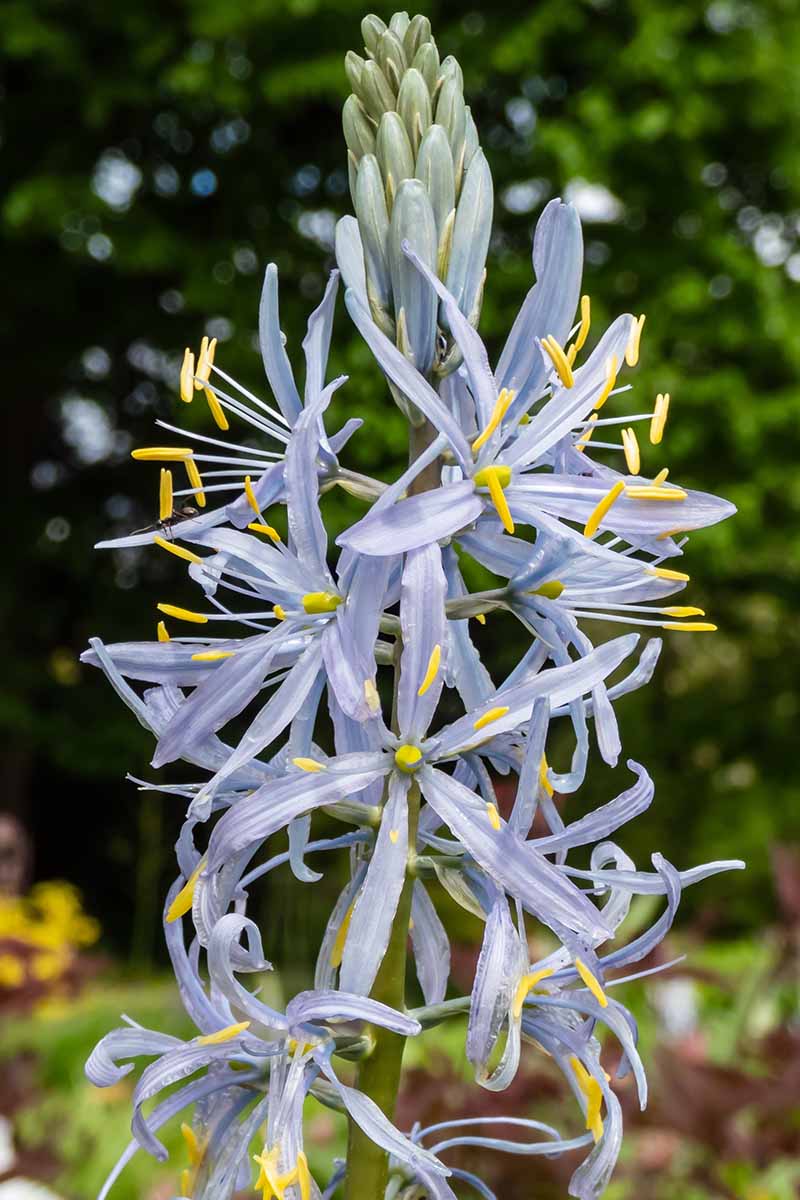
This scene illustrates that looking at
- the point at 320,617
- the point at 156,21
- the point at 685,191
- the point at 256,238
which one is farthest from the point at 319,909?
the point at 320,617

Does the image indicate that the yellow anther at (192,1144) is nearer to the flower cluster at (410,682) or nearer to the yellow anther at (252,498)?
the flower cluster at (410,682)

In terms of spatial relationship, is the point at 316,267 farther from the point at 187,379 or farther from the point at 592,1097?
the point at 592,1097

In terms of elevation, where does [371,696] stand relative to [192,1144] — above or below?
above

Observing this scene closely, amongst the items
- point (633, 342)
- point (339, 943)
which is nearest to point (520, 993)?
point (339, 943)

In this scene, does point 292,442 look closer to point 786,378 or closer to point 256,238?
point 256,238

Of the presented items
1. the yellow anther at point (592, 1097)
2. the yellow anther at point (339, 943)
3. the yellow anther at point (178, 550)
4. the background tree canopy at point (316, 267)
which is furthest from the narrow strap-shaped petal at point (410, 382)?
the background tree canopy at point (316, 267)

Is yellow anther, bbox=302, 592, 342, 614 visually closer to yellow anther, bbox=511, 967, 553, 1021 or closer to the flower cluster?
the flower cluster
